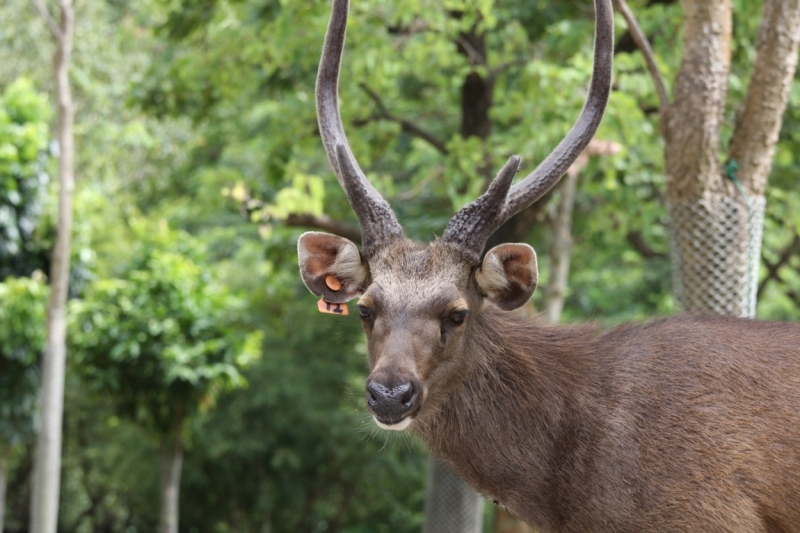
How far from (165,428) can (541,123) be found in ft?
21.5

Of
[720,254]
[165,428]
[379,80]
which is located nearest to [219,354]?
[165,428]

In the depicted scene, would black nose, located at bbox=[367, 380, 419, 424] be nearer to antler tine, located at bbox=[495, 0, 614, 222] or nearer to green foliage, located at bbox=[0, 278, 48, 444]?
antler tine, located at bbox=[495, 0, 614, 222]

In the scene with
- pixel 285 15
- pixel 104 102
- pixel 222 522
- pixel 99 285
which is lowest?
pixel 222 522

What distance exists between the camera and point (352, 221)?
1323 cm

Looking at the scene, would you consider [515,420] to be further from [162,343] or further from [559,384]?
[162,343]

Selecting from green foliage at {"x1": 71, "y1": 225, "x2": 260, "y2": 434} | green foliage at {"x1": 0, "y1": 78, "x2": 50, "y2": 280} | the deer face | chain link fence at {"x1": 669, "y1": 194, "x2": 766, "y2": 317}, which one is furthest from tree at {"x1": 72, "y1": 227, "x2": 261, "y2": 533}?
the deer face

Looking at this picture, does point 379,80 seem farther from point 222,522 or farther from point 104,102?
point 104,102

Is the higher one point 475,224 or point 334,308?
point 475,224

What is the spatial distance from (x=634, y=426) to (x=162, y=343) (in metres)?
8.65

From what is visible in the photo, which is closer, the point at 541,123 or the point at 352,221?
the point at 541,123

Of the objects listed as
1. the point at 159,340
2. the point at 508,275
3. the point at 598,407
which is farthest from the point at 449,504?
the point at 508,275

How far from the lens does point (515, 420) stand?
4.37 meters

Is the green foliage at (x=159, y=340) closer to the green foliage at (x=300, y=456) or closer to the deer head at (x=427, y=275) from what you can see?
the green foliage at (x=300, y=456)

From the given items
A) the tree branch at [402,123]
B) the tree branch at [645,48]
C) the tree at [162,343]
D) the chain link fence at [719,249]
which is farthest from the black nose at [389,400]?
the tree at [162,343]
